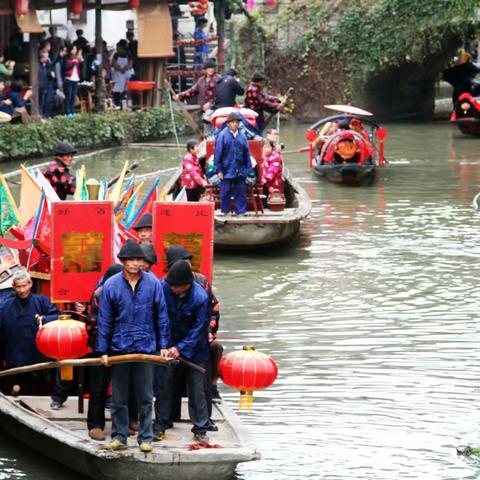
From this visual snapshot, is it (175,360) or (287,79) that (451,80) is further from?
(175,360)

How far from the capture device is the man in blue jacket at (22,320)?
10.8m

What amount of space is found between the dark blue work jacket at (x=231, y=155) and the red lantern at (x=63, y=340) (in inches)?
311

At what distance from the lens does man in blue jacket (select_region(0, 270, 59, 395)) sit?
1077cm

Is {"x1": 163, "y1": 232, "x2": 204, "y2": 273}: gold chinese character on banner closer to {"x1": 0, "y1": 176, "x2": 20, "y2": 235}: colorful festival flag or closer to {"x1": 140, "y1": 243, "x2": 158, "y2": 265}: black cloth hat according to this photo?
{"x1": 140, "y1": 243, "x2": 158, "y2": 265}: black cloth hat

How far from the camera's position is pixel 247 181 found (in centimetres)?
1816

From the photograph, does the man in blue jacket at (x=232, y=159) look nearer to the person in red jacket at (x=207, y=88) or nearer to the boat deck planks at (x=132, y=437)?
the person in red jacket at (x=207, y=88)

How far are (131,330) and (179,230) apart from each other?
1.75 m

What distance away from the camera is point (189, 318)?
969 centimetres

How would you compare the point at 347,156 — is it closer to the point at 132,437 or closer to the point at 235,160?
the point at 235,160

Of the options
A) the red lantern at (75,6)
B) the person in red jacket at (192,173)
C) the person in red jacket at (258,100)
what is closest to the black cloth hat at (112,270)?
the person in red jacket at (192,173)

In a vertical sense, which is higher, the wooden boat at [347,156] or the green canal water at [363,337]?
the wooden boat at [347,156]

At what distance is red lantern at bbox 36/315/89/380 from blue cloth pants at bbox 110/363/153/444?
41cm

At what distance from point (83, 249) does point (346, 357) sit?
11.4 ft

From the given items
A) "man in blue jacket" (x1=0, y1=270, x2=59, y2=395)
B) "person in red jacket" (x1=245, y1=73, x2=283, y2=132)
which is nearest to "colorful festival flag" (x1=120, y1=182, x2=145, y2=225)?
"man in blue jacket" (x1=0, y1=270, x2=59, y2=395)
